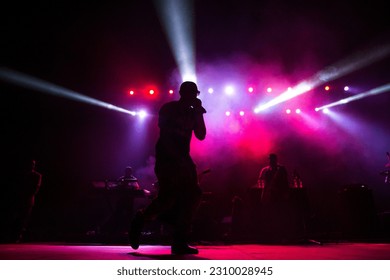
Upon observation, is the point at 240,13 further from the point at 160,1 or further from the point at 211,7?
the point at 160,1

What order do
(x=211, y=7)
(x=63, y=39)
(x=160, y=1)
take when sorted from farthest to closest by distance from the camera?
(x=63, y=39) → (x=211, y=7) → (x=160, y=1)

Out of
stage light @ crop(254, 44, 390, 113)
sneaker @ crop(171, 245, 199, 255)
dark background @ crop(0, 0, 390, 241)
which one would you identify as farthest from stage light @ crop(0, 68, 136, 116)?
sneaker @ crop(171, 245, 199, 255)

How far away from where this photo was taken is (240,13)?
1150cm

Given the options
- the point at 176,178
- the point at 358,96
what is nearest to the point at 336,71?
→ the point at 358,96

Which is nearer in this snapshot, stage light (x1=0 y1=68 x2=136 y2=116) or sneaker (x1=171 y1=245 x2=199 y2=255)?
sneaker (x1=171 y1=245 x2=199 y2=255)

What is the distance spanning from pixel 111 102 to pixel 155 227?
14.2 feet

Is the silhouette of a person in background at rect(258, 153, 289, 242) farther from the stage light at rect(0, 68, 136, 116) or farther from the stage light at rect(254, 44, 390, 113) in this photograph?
the stage light at rect(0, 68, 136, 116)

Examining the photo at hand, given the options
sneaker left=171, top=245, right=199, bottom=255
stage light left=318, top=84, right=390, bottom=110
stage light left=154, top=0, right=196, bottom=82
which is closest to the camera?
sneaker left=171, top=245, right=199, bottom=255

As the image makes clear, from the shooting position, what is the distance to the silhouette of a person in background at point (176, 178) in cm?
410

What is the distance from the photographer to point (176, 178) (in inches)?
161

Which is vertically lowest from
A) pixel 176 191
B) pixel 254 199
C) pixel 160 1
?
pixel 176 191

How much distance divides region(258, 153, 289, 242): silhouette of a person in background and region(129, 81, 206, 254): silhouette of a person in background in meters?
4.53

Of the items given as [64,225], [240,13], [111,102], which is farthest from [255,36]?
[64,225]

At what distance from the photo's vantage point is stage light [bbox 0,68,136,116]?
1195cm
